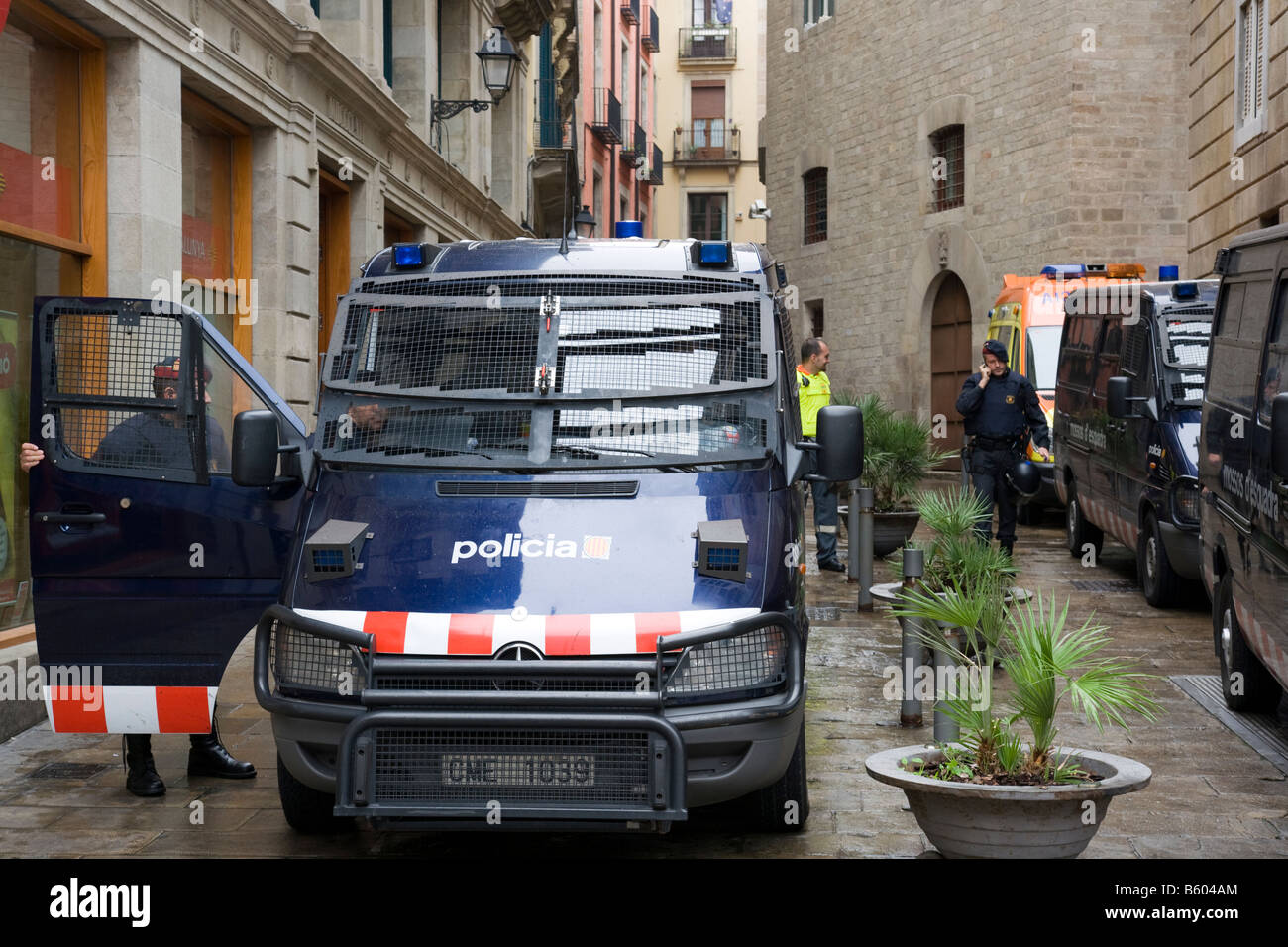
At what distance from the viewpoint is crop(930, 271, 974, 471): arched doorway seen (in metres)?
27.9

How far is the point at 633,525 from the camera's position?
5.21m

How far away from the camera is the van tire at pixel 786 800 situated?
18.3 feet

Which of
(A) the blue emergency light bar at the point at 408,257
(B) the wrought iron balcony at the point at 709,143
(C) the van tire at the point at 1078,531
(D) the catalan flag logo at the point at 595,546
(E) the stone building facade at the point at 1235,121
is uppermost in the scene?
(B) the wrought iron balcony at the point at 709,143

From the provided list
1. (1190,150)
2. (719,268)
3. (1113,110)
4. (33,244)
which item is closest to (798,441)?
(719,268)

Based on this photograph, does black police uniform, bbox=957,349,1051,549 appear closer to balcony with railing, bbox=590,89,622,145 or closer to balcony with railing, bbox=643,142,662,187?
balcony with railing, bbox=590,89,622,145

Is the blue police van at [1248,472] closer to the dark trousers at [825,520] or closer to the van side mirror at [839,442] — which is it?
the van side mirror at [839,442]

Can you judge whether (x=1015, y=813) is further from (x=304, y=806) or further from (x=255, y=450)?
(x=255, y=450)

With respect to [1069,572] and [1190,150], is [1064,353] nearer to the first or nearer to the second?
[1069,572]

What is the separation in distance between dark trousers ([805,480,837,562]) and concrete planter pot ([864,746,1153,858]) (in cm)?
833

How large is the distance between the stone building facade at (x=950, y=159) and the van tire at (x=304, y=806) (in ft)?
69.5

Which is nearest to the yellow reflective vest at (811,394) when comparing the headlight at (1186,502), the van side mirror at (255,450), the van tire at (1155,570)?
the van tire at (1155,570)

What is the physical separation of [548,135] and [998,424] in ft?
57.5

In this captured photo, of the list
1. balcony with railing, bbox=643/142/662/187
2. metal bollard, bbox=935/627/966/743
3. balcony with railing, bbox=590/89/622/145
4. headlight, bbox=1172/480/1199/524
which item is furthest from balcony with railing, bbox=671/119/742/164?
metal bollard, bbox=935/627/966/743
